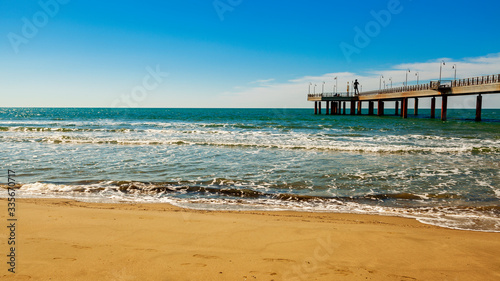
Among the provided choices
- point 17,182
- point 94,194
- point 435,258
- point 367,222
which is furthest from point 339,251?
point 17,182

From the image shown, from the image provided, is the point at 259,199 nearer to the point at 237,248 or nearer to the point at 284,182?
the point at 284,182

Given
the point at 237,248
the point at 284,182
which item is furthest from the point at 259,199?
the point at 237,248

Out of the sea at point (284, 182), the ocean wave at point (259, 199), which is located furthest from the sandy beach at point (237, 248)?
the sea at point (284, 182)

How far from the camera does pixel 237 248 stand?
4.68 m

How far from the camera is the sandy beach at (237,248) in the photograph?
154 inches

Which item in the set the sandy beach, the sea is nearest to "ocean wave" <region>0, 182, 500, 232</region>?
the sea

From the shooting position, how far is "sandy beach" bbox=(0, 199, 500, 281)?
12.8 ft

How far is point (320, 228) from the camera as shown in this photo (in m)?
5.71

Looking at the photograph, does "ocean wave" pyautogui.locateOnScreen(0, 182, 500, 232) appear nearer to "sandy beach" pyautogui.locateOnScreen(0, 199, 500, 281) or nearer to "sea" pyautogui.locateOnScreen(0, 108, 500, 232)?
"sea" pyautogui.locateOnScreen(0, 108, 500, 232)

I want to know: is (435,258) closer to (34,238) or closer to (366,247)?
(366,247)

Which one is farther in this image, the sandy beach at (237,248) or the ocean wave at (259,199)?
the ocean wave at (259,199)

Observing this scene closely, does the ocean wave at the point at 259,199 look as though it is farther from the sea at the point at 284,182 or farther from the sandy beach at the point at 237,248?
the sandy beach at the point at 237,248


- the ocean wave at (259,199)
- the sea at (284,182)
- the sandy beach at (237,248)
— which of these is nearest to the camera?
the sandy beach at (237,248)

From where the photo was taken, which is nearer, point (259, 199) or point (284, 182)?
point (259, 199)
